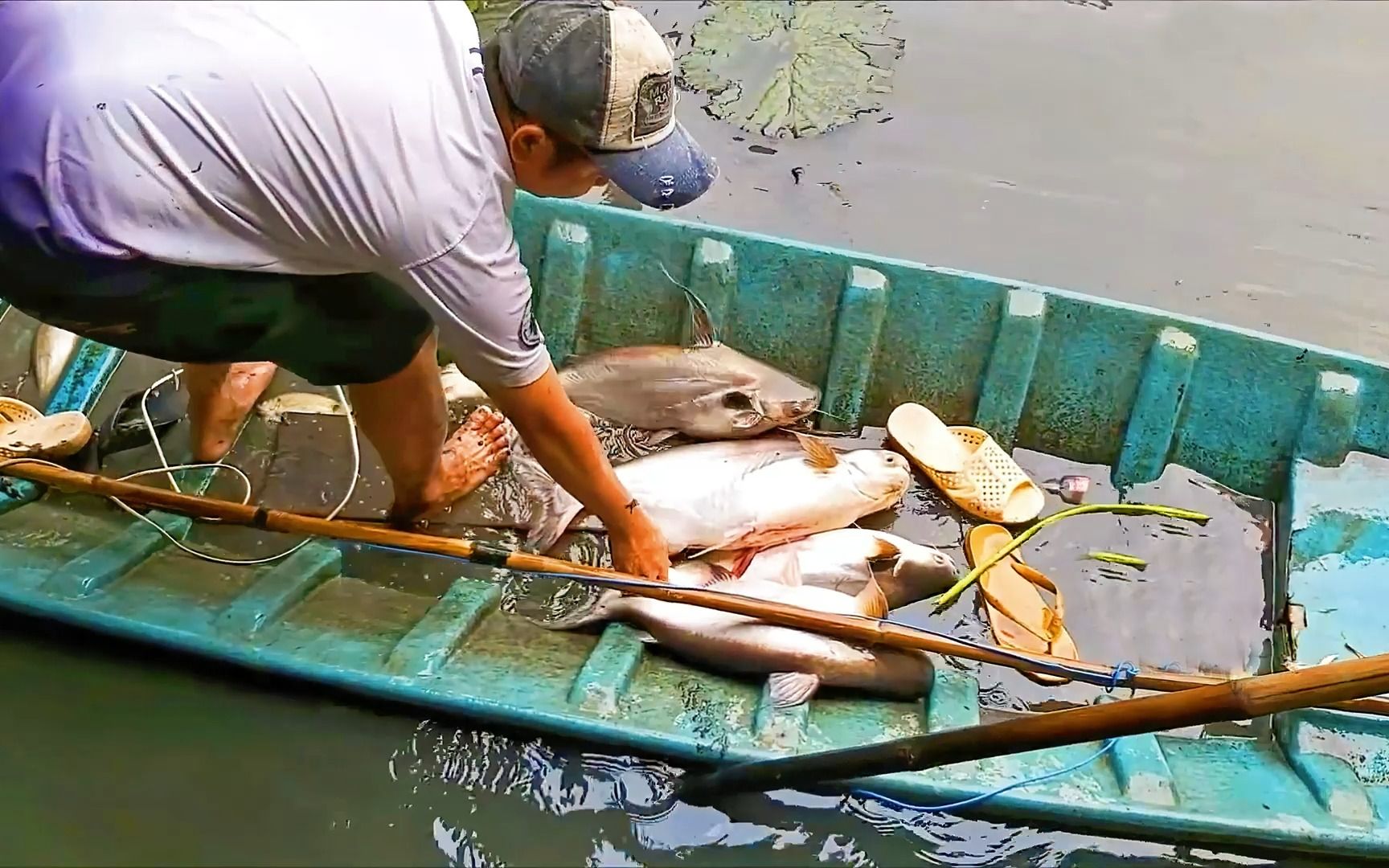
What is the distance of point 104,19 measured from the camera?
5.79 ft

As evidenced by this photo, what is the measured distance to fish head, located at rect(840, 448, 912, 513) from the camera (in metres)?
2.98

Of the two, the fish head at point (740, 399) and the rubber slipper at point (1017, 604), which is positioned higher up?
the fish head at point (740, 399)

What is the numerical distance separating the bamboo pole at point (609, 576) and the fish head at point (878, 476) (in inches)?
22.6

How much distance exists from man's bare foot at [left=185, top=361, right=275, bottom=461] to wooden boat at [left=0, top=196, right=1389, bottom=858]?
0.33 metres

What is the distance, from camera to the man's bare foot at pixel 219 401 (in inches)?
115

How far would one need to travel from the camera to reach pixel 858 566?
286 cm

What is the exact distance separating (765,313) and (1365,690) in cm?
195

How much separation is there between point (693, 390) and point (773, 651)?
2.84 feet

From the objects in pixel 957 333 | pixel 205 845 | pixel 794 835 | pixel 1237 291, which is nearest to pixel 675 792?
pixel 794 835

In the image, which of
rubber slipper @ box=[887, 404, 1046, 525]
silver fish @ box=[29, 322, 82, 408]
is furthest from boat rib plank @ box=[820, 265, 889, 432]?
silver fish @ box=[29, 322, 82, 408]

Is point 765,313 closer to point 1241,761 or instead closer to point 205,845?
point 1241,761

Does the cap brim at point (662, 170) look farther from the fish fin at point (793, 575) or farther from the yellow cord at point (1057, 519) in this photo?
the yellow cord at point (1057, 519)

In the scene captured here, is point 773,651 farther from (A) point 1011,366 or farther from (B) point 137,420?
(B) point 137,420

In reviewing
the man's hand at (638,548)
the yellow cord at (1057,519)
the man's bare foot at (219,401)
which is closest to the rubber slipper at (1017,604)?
the yellow cord at (1057,519)
